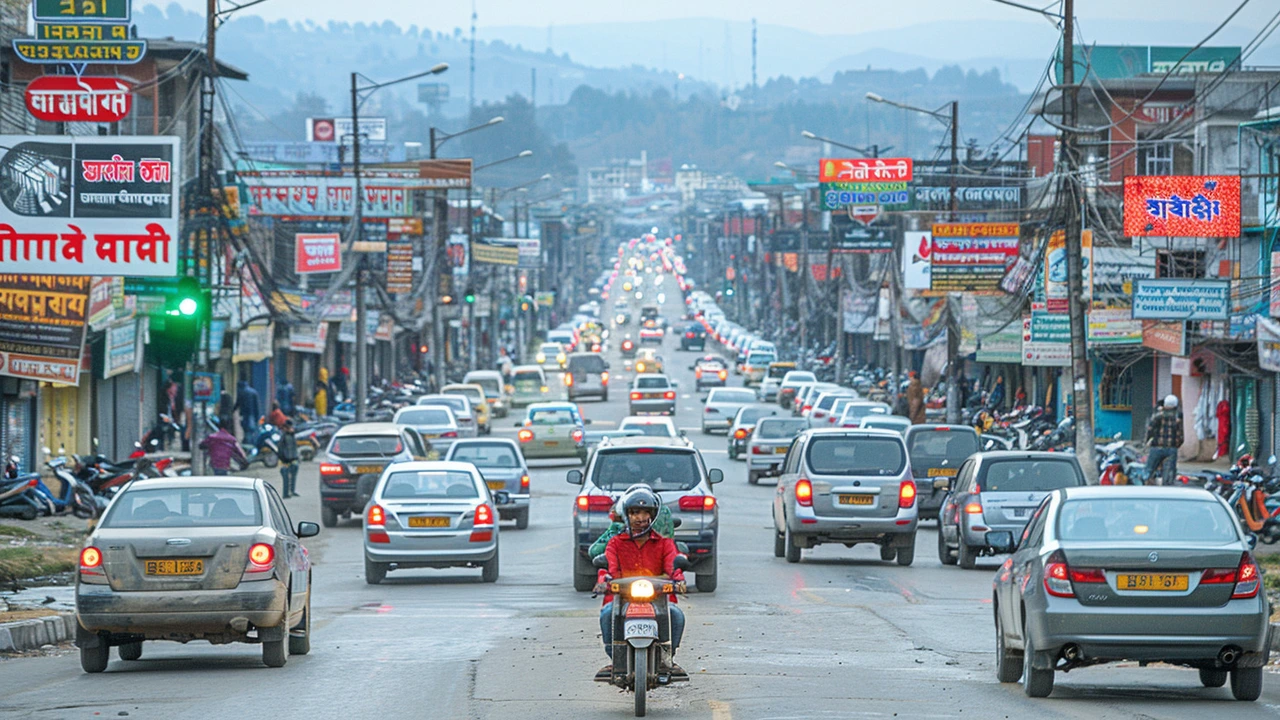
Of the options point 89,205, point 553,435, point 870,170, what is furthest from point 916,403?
point 89,205

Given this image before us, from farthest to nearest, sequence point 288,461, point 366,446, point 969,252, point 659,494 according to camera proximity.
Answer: point 969,252
point 288,461
point 366,446
point 659,494

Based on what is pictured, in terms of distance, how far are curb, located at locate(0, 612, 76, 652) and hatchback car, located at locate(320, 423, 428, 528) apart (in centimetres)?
1357

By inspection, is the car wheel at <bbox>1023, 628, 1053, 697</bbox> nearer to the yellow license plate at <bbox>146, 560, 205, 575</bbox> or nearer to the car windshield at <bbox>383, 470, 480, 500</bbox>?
the yellow license plate at <bbox>146, 560, 205, 575</bbox>

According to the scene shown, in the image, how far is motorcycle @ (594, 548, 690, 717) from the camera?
11648 millimetres

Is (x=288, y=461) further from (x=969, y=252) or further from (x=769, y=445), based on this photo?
(x=969, y=252)

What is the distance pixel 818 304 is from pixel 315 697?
10234 cm

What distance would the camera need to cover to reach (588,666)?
1454 cm

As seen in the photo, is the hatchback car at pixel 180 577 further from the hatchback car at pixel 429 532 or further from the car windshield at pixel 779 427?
the car windshield at pixel 779 427

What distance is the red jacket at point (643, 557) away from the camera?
40.0ft

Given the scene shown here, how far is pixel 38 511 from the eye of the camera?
29.6 meters

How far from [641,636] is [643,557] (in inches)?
27.5

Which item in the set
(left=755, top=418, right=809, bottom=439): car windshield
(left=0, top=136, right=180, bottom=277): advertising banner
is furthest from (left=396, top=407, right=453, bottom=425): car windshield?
(left=0, top=136, right=180, bottom=277): advertising banner

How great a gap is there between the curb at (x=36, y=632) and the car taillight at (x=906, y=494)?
1055 centimetres

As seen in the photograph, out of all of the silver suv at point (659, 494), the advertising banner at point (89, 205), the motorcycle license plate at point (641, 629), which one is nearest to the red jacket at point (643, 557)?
the motorcycle license plate at point (641, 629)
